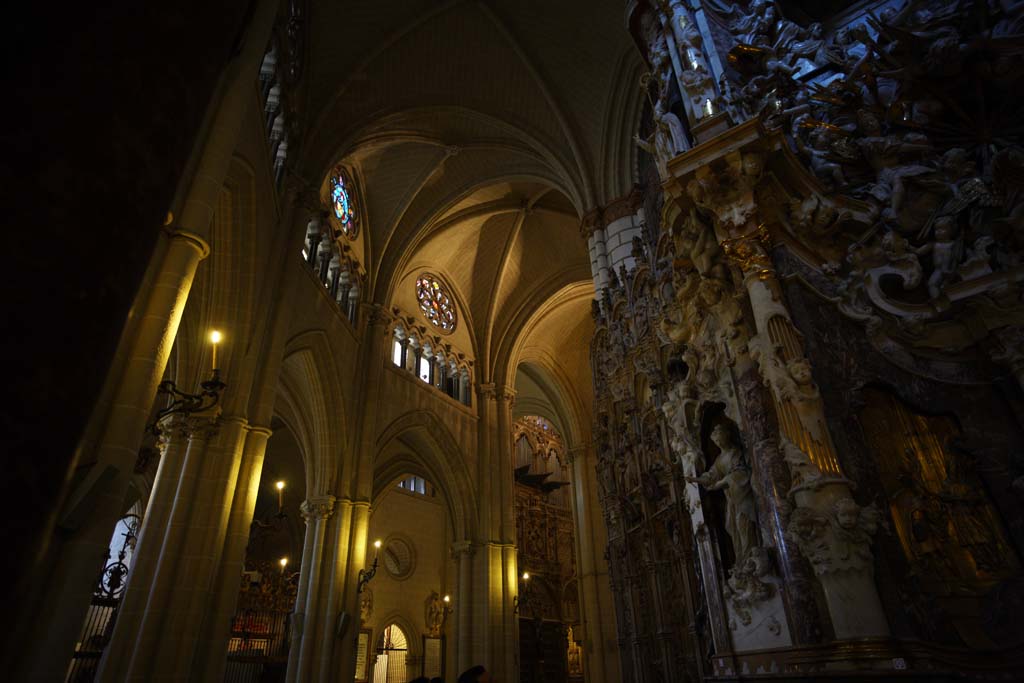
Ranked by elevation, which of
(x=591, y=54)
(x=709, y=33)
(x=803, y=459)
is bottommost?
(x=803, y=459)

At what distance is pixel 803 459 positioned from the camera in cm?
446

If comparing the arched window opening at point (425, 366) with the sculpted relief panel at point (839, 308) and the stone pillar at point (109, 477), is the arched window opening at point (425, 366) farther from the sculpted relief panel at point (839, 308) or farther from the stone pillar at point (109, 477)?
the stone pillar at point (109, 477)

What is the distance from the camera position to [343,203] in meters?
15.6

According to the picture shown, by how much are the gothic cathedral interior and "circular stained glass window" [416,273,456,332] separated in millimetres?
4194

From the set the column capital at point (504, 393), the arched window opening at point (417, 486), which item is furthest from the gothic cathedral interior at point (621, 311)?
the arched window opening at point (417, 486)

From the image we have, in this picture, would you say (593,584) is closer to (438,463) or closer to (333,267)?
(438,463)

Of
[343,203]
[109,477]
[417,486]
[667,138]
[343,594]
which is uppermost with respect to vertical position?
[343,203]

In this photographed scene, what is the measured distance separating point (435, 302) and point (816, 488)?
16.5 m

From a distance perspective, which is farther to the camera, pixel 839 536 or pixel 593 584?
pixel 593 584

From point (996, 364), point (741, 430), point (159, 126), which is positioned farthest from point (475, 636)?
point (159, 126)

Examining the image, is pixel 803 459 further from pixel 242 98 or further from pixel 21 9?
pixel 242 98

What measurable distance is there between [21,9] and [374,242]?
16703 mm

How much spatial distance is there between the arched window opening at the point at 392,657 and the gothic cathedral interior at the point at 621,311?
4.14 m

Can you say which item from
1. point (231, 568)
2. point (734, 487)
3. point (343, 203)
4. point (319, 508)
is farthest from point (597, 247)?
point (231, 568)
